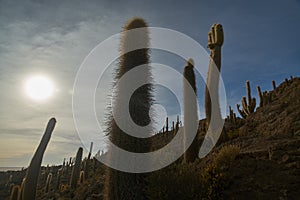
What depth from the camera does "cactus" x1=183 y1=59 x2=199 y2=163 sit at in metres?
12.7

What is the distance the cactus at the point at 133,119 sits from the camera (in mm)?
6616

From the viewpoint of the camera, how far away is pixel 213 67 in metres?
14.9

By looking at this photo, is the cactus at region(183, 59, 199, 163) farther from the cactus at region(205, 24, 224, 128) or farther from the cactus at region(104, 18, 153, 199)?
the cactus at region(104, 18, 153, 199)

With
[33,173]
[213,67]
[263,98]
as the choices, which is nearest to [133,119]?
[33,173]

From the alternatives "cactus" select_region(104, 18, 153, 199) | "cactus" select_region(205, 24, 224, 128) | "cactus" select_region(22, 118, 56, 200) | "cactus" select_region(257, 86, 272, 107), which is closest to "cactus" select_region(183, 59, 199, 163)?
"cactus" select_region(205, 24, 224, 128)

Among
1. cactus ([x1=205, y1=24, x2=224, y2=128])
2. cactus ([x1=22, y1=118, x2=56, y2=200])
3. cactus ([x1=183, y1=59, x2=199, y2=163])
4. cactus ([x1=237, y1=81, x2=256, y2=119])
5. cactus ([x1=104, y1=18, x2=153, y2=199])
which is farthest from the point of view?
cactus ([x1=237, y1=81, x2=256, y2=119])

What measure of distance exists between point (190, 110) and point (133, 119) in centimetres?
714

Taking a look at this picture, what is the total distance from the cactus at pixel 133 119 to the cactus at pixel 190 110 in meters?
5.96

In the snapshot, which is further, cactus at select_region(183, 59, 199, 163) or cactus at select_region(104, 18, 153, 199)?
cactus at select_region(183, 59, 199, 163)

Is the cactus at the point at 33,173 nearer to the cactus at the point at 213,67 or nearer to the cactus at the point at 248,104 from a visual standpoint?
the cactus at the point at 213,67

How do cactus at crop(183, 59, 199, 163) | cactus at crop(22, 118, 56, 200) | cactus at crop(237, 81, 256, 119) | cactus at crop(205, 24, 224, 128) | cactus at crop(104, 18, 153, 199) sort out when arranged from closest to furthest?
cactus at crop(104, 18, 153, 199)
cactus at crop(22, 118, 56, 200)
cactus at crop(183, 59, 199, 163)
cactus at crop(205, 24, 224, 128)
cactus at crop(237, 81, 256, 119)

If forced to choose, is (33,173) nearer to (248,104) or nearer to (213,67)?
(213,67)

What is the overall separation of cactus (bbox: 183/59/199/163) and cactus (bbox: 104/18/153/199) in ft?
19.6

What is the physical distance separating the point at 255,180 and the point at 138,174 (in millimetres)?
3275
